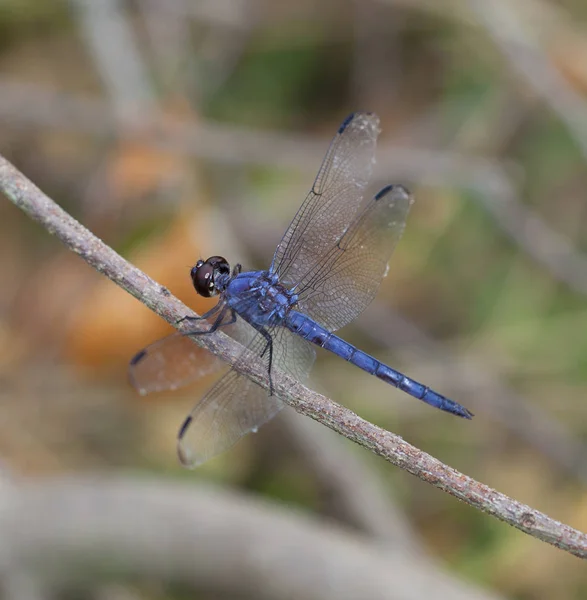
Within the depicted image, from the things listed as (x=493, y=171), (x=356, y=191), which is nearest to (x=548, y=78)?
(x=493, y=171)

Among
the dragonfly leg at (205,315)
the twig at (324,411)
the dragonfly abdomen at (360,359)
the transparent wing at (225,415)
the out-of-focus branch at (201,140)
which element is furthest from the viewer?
the out-of-focus branch at (201,140)

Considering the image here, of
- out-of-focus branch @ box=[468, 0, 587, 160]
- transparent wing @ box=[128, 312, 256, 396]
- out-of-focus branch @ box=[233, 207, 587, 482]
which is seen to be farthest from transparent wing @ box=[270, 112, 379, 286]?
out-of-focus branch @ box=[468, 0, 587, 160]

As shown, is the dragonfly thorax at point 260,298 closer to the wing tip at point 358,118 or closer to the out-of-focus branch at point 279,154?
the wing tip at point 358,118

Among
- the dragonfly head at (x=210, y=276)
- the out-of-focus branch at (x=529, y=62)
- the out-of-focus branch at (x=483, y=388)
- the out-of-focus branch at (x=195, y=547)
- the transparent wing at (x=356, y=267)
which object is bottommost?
the out-of-focus branch at (x=195, y=547)

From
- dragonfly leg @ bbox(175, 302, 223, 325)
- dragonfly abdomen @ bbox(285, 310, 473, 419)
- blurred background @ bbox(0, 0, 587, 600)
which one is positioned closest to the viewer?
dragonfly leg @ bbox(175, 302, 223, 325)

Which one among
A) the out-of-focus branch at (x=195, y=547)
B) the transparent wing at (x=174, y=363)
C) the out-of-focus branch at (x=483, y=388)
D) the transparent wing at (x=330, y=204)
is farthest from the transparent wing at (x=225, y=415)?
the out-of-focus branch at (x=483, y=388)

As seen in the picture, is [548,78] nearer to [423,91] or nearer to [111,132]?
[423,91]

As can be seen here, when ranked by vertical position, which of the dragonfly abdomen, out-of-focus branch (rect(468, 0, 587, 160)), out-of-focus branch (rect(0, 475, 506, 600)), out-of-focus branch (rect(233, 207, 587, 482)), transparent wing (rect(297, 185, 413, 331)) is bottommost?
out-of-focus branch (rect(0, 475, 506, 600))

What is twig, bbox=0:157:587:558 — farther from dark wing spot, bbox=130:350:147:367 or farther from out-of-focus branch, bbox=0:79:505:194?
out-of-focus branch, bbox=0:79:505:194

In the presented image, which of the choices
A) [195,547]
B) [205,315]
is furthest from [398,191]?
[195,547]
